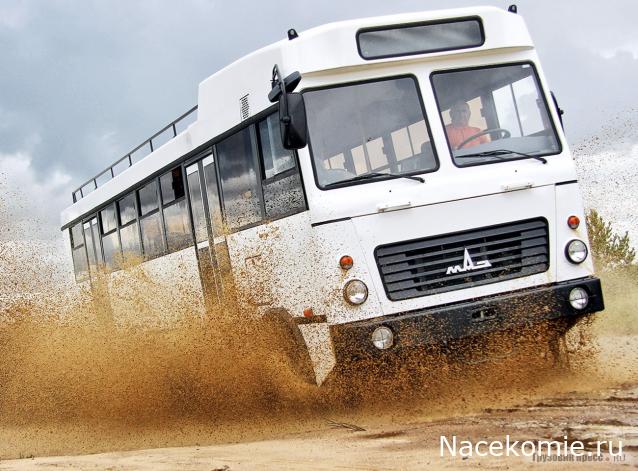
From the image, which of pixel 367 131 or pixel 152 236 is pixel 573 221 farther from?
pixel 152 236

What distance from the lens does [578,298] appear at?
24.5 feet

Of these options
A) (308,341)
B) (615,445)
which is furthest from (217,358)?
(615,445)

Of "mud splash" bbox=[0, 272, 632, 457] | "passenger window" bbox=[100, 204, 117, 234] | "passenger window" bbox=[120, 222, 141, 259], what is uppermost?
"passenger window" bbox=[100, 204, 117, 234]

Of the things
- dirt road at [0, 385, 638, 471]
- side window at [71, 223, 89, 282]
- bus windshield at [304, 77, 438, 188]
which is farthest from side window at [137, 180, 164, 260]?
bus windshield at [304, 77, 438, 188]

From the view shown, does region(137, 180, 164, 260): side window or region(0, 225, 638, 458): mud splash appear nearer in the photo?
region(0, 225, 638, 458): mud splash

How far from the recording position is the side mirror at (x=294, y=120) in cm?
714

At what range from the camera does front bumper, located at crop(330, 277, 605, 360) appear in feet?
23.4

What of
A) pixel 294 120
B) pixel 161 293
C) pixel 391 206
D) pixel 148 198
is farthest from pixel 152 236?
pixel 391 206

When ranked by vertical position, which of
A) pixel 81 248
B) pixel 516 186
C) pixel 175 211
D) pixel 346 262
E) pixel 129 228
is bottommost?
pixel 346 262

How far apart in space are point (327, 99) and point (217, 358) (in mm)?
2751

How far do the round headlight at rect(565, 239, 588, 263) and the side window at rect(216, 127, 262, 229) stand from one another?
9.10 feet

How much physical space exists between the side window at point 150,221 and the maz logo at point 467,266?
4.32 metres

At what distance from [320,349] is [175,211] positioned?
3360mm

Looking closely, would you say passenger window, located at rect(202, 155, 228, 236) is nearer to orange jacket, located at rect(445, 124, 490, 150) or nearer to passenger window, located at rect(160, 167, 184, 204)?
passenger window, located at rect(160, 167, 184, 204)
